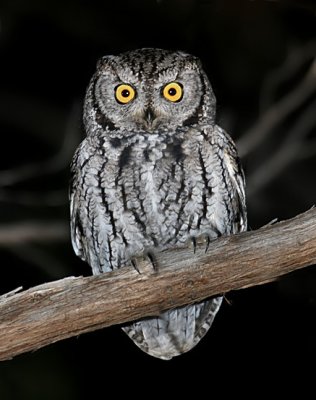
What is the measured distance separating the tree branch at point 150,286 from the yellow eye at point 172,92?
75cm

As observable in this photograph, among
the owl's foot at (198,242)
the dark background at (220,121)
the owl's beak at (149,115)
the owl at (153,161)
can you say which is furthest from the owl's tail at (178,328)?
the dark background at (220,121)

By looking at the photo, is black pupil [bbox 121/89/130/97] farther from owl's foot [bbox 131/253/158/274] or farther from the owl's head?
owl's foot [bbox 131/253/158/274]

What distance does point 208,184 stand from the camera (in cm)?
341

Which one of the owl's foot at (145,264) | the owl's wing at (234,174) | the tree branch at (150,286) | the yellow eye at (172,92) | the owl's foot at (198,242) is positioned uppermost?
the yellow eye at (172,92)

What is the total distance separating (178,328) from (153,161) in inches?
30.9

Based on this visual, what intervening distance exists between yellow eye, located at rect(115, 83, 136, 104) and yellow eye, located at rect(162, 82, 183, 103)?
0.12 meters

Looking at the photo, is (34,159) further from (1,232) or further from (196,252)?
(196,252)

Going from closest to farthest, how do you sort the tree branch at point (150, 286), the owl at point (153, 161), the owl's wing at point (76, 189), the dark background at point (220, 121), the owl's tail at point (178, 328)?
the tree branch at point (150, 286)
the owl at point (153, 161)
the owl's wing at point (76, 189)
the owl's tail at point (178, 328)
the dark background at point (220, 121)

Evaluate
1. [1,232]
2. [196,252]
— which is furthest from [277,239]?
[1,232]

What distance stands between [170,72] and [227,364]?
277cm

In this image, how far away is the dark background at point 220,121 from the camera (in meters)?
5.19

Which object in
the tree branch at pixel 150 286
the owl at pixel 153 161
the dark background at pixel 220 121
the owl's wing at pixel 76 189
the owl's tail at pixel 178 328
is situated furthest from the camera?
the dark background at pixel 220 121

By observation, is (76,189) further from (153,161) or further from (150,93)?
(150,93)

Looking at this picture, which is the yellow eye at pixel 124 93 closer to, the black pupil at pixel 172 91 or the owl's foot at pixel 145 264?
the black pupil at pixel 172 91
